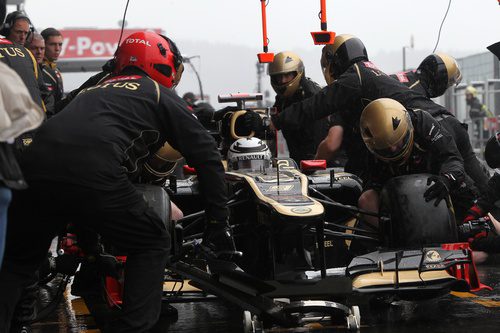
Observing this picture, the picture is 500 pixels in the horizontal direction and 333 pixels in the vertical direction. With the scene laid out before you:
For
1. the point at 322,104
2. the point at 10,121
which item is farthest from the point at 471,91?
the point at 10,121

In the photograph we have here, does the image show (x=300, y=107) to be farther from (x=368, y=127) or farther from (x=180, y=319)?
(x=180, y=319)

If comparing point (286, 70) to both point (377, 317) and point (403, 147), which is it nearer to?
point (403, 147)

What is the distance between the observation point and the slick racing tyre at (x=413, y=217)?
22.0 feet

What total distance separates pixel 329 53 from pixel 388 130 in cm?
261

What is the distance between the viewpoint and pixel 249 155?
24.1ft

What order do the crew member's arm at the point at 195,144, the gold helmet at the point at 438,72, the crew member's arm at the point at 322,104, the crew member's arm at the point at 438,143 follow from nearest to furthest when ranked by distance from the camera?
the crew member's arm at the point at 195,144 → the crew member's arm at the point at 438,143 → the crew member's arm at the point at 322,104 → the gold helmet at the point at 438,72

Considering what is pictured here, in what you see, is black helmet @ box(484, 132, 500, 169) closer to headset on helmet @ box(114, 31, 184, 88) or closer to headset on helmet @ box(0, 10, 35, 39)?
headset on helmet @ box(114, 31, 184, 88)

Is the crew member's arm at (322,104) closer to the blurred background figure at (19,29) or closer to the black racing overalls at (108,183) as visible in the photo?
the blurred background figure at (19,29)

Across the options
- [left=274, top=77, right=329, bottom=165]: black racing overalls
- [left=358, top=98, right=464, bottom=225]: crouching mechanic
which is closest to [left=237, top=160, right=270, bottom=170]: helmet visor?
[left=358, top=98, right=464, bottom=225]: crouching mechanic

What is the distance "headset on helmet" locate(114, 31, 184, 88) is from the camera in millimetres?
5875

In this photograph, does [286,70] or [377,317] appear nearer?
[377,317]

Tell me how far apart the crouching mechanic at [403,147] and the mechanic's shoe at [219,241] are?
1755mm

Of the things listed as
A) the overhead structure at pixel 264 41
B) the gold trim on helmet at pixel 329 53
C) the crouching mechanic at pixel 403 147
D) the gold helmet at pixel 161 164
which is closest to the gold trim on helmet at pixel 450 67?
the gold trim on helmet at pixel 329 53

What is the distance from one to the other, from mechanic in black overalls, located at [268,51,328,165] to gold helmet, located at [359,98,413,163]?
2449 millimetres
